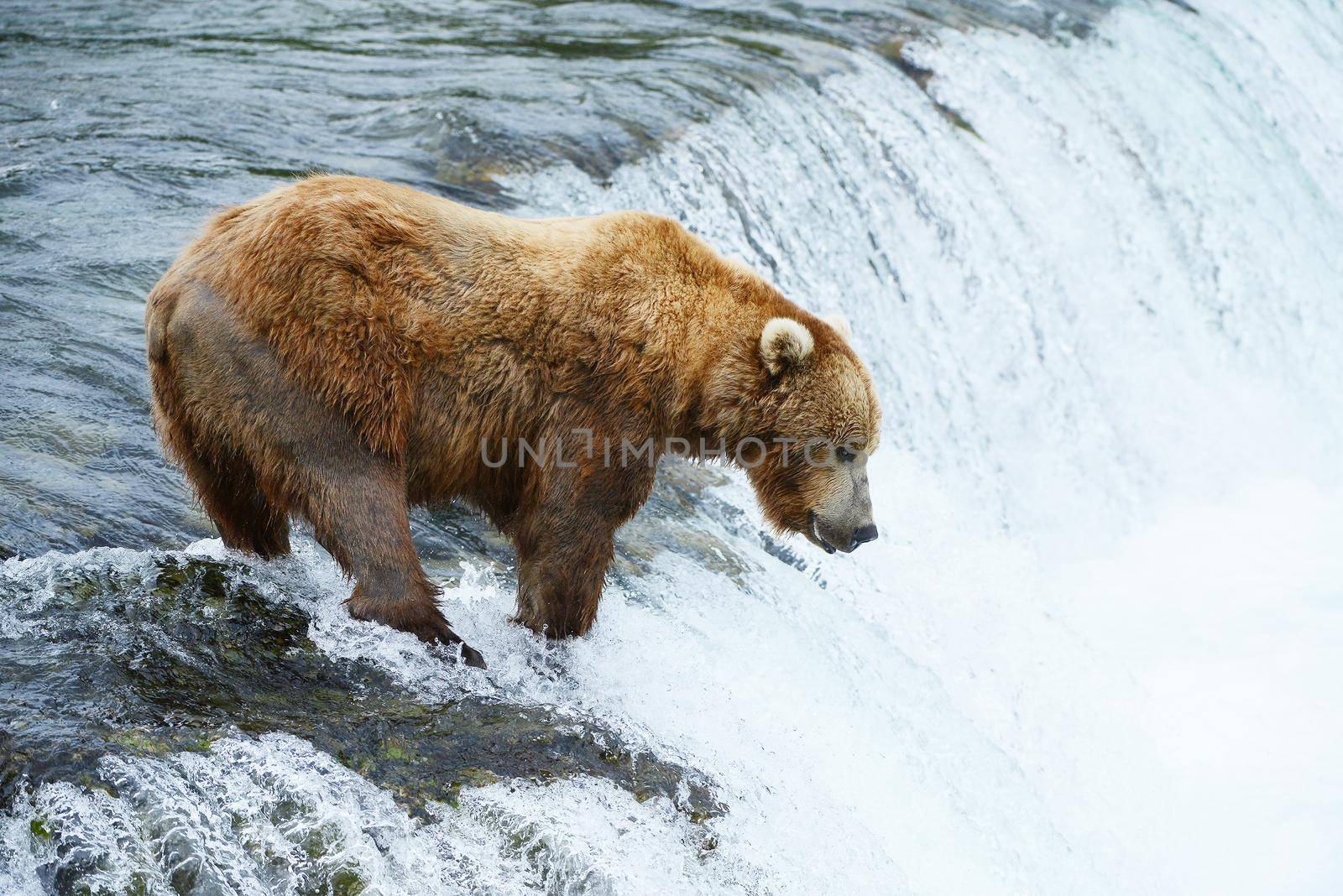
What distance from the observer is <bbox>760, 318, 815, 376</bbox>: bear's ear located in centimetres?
446

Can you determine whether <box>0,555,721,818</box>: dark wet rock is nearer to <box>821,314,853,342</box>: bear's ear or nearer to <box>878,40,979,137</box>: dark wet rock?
<box>821,314,853,342</box>: bear's ear

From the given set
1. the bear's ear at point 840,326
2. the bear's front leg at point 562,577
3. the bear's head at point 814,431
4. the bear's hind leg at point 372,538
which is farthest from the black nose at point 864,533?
the bear's hind leg at point 372,538

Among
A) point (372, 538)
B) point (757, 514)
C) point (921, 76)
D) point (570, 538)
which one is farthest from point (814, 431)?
point (921, 76)

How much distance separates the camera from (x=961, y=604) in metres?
7.15

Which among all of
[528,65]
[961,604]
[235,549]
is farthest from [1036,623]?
[528,65]

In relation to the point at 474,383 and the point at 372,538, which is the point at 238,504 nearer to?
the point at 372,538

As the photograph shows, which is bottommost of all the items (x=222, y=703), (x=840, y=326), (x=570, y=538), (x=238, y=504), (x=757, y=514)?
(x=757, y=514)

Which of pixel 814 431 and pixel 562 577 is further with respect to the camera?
pixel 814 431

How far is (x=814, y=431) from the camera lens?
15.6 feet

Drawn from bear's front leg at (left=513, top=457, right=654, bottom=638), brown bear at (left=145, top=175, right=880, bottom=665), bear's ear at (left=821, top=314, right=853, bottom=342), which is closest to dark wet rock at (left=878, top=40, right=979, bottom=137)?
bear's ear at (left=821, top=314, right=853, bottom=342)

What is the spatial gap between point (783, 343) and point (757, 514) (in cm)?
218

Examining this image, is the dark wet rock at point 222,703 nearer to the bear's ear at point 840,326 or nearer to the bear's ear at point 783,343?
the bear's ear at point 783,343

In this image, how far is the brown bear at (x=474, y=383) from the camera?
4.01 meters

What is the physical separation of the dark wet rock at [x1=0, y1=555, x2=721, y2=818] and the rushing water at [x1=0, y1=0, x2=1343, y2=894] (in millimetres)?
16
